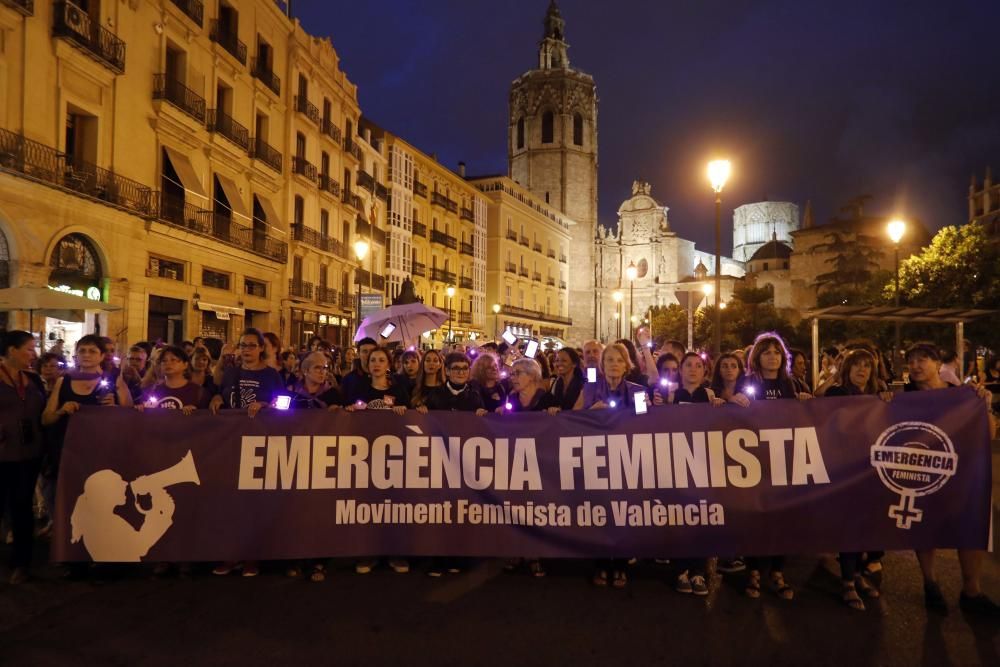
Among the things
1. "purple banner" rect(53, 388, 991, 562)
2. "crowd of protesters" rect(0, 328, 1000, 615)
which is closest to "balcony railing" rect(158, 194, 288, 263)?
"crowd of protesters" rect(0, 328, 1000, 615)

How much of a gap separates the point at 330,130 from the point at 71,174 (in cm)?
1733

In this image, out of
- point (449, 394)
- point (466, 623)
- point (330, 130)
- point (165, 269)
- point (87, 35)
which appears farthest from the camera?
point (330, 130)

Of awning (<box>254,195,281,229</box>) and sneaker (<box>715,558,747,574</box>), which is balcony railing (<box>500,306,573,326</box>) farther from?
sneaker (<box>715,558,747,574</box>)

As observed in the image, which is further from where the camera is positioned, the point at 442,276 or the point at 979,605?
the point at 442,276

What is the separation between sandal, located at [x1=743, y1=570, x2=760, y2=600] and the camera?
5094 millimetres

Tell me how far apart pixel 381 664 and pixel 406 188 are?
144 ft

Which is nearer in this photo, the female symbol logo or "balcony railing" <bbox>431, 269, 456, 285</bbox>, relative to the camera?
the female symbol logo

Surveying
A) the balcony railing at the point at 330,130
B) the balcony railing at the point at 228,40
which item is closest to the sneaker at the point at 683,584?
the balcony railing at the point at 228,40

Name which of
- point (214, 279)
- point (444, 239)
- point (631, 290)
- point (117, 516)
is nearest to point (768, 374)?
point (117, 516)

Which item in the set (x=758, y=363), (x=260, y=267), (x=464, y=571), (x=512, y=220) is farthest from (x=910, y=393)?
(x=512, y=220)

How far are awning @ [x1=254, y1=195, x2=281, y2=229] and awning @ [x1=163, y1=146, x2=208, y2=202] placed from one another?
4449 millimetres

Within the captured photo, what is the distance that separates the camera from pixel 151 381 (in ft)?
24.7

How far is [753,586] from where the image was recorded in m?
5.13

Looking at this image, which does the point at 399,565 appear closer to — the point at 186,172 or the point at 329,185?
the point at 186,172
